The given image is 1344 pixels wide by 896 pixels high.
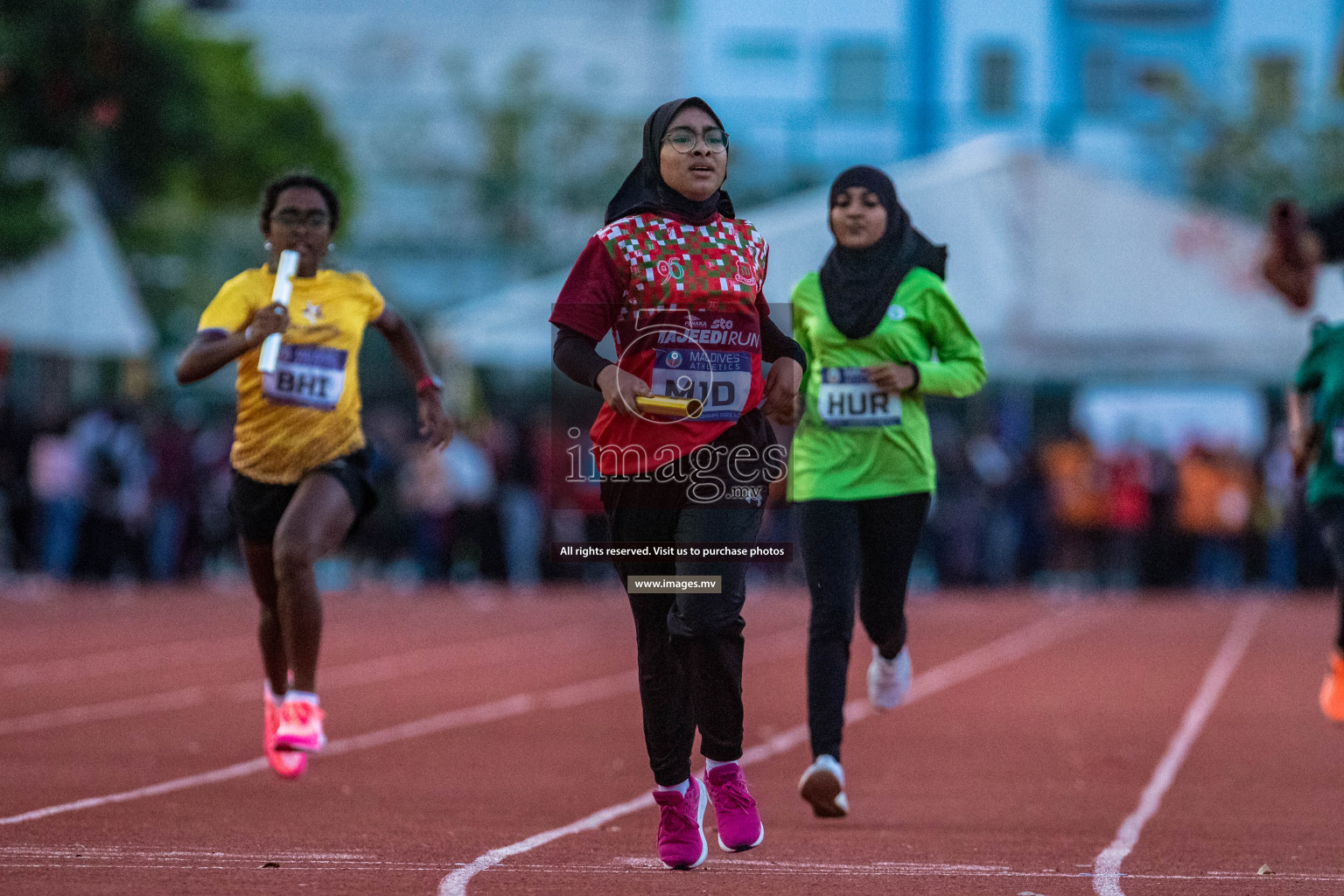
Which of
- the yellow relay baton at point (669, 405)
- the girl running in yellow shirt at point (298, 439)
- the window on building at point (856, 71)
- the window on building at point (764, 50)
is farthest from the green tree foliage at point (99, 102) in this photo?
the window on building at point (856, 71)

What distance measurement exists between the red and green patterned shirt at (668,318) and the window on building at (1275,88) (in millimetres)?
33181

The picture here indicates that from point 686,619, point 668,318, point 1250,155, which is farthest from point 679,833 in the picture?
point 1250,155

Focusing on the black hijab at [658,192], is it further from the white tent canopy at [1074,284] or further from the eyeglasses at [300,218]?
the white tent canopy at [1074,284]

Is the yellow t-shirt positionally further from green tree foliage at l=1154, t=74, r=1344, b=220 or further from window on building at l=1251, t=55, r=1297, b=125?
window on building at l=1251, t=55, r=1297, b=125

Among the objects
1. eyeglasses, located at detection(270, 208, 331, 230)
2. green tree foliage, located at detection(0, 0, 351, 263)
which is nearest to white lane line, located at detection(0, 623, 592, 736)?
eyeglasses, located at detection(270, 208, 331, 230)

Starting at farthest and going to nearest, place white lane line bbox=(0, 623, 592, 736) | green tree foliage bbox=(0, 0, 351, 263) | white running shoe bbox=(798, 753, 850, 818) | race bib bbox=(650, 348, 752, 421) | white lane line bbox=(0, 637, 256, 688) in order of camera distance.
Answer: green tree foliage bbox=(0, 0, 351, 263)
white lane line bbox=(0, 637, 256, 688)
white lane line bbox=(0, 623, 592, 736)
white running shoe bbox=(798, 753, 850, 818)
race bib bbox=(650, 348, 752, 421)

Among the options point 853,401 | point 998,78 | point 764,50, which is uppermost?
point 764,50

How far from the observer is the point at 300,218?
7949 mm

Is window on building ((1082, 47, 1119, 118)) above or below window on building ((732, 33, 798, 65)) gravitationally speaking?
below

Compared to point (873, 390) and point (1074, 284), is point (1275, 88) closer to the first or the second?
point (1074, 284)

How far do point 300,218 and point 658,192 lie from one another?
97.5 inches

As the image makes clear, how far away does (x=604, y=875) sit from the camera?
5.82 metres

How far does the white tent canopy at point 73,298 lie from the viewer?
26.1 m

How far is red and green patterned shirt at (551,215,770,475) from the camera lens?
227 inches
